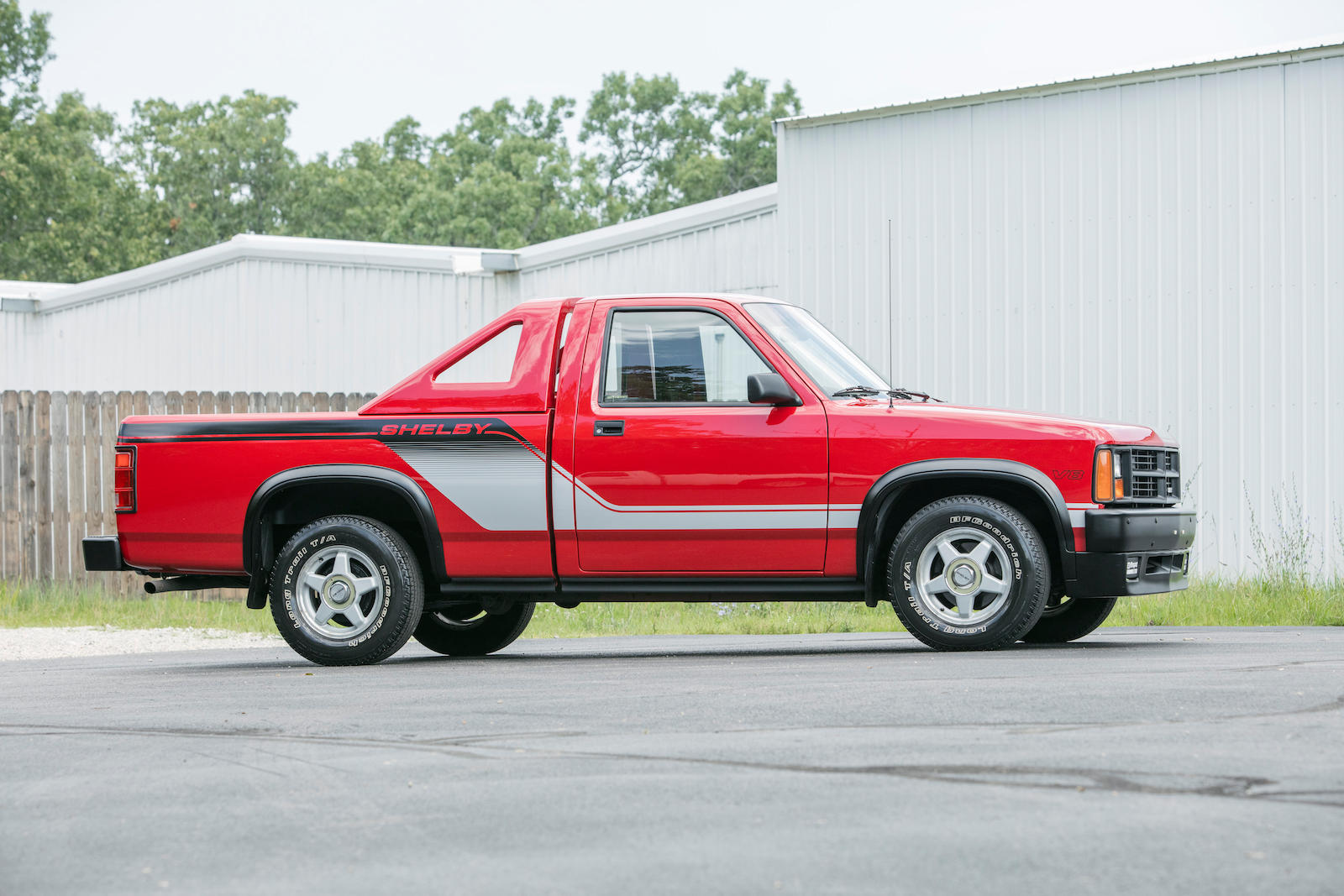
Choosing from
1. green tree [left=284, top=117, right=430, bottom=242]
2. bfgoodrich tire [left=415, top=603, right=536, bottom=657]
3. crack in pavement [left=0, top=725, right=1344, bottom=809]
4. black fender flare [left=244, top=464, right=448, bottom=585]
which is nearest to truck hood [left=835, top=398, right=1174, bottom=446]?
black fender flare [left=244, top=464, right=448, bottom=585]

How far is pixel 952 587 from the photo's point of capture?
8562mm

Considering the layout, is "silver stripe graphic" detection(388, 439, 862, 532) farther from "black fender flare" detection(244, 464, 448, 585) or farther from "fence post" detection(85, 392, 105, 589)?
"fence post" detection(85, 392, 105, 589)

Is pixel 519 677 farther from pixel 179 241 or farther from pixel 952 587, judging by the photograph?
pixel 179 241

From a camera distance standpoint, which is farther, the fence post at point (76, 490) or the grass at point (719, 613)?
the fence post at point (76, 490)

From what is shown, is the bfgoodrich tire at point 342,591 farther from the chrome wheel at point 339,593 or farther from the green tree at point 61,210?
the green tree at point 61,210

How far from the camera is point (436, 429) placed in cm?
909

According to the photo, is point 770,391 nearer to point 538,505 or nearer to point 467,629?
point 538,505

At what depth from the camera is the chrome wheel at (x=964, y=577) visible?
27.9ft

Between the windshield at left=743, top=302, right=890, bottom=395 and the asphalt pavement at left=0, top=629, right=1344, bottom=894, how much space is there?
1630 mm

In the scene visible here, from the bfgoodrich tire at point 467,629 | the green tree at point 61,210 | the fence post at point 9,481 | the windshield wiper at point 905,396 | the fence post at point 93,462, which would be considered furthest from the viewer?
the green tree at point 61,210

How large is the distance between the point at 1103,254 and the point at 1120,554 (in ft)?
22.4

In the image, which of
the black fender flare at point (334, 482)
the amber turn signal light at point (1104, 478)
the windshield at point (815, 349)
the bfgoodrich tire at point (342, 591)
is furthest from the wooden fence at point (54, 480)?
the amber turn signal light at point (1104, 478)

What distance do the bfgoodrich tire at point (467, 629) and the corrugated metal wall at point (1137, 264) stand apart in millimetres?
4412

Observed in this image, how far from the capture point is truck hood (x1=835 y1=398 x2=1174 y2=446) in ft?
28.1
